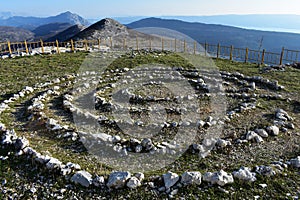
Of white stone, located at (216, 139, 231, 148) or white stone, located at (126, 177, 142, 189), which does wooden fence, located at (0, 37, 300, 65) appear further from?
white stone, located at (126, 177, 142, 189)

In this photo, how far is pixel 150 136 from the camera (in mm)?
10586

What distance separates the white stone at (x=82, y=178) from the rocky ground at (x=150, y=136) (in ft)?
0.09

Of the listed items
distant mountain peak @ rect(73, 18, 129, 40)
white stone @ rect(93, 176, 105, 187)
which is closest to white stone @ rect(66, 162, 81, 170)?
white stone @ rect(93, 176, 105, 187)

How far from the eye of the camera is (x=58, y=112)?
12758 millimetres

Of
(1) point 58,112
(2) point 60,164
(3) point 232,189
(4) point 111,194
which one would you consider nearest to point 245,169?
(3) point 232,189

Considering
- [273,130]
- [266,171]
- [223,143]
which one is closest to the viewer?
[266,171]

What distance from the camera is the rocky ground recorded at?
23.3 feet

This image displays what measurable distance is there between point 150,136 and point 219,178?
4042mm

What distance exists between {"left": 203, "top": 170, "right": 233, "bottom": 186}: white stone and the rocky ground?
0.03 m

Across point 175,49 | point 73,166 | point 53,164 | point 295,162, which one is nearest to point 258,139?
point 295,162

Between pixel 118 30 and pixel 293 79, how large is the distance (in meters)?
62.2

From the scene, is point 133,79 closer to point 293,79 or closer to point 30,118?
point 30,118

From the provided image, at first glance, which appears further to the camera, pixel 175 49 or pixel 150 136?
pixel 175 49

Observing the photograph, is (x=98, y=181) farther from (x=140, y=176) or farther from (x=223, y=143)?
(x=223, y=143)
